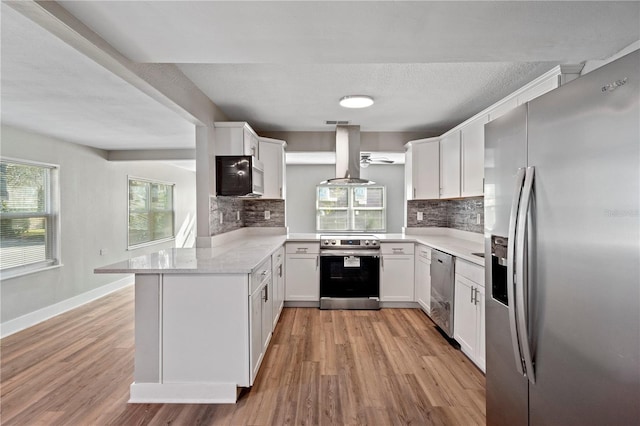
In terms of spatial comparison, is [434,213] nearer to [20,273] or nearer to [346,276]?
[346,276]

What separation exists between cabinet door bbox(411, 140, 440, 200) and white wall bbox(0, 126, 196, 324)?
461 centimetres

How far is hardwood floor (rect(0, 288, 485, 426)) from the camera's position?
6.49 ft

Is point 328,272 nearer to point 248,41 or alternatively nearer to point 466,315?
point 466,315

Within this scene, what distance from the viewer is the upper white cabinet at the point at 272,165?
13.6 feet

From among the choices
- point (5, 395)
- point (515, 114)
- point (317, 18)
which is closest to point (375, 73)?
point (317, 18)

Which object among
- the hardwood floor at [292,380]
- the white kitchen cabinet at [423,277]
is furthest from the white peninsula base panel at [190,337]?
the white kitchen cabinet at [423,277]

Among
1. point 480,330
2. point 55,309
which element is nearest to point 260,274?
point 480,330

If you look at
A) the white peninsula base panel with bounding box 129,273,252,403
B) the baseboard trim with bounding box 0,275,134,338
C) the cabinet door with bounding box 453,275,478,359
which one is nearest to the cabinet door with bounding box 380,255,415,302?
the cabinet door with bounding box 453,275,478,359

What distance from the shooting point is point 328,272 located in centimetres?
400

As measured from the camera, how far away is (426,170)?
165 inches

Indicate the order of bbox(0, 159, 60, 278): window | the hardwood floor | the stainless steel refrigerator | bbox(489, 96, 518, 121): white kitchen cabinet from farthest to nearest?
bbox(0, 159, 60, 278): window → bbox(489, 96, 518, 121): white kitchen cabinet → the hardwood floor → the stainless steel refrigerator

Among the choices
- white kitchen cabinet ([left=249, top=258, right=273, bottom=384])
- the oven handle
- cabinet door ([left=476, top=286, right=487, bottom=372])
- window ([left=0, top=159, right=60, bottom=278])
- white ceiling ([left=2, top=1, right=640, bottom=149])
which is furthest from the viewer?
the oven handle

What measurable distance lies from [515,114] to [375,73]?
1.44m

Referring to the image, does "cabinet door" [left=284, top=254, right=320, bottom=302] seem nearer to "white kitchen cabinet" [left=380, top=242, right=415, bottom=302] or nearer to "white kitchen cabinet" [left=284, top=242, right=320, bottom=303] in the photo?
"white kitchen cabinet" [left=284, top=242, right=320, bottom=303]
